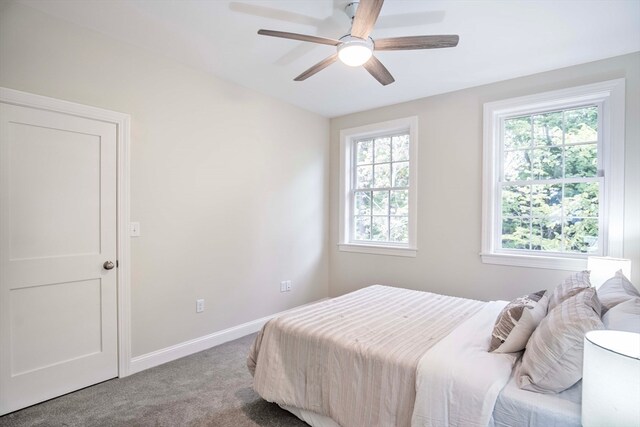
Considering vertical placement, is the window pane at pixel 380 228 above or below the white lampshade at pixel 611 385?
above

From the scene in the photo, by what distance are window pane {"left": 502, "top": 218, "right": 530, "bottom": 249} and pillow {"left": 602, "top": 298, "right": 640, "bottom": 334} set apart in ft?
5.99

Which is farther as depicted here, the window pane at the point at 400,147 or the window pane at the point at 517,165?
the window pane at the point at 400,147

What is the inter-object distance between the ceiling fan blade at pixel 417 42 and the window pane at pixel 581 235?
7.13 feet

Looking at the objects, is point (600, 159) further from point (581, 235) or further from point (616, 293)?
point (616, 293)

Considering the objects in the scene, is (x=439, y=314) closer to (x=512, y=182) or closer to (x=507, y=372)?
(x=507, y=372)

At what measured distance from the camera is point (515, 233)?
3234 millimetres

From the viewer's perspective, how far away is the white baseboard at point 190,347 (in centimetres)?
265

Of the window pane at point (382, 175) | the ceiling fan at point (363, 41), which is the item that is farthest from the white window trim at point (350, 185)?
the ceiling fan at point (363, 41)

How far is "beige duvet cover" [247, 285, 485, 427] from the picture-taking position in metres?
1.57

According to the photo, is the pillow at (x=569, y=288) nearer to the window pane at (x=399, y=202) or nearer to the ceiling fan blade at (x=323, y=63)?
the ceiling fan blade at (x=323, y=63)

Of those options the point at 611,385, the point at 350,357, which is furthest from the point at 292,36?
the point at 611,385

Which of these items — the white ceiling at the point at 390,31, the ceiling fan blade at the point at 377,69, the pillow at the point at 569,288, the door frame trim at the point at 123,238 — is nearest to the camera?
the pillow at the point at 569,288

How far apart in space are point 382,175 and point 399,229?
76cm

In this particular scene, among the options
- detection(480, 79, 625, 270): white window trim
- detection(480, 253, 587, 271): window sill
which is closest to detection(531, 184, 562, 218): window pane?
detection(480, 79, 625, 270): white window trim
